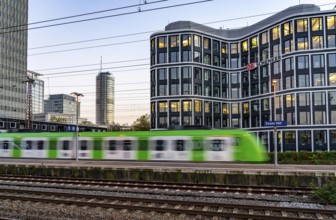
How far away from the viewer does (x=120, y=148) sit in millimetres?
31297

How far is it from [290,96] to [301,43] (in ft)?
32.9

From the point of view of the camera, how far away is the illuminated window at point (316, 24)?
62156 mm

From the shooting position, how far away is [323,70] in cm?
6122

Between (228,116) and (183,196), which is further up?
(228,116)

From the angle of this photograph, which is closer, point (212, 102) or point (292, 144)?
point (292, 144)

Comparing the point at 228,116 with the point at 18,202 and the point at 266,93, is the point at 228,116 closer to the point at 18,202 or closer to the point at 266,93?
the point at 266,93

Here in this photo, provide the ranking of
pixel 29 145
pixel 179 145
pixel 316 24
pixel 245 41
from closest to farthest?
pixel 179 145 → pixel 29 145 → pixel 316 24 → pixel 245 41

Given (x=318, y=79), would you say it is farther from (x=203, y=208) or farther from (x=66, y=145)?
(x=203, y=208)

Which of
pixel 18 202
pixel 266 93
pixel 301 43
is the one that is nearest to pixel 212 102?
pixel 266 93

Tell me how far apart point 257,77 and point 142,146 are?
48.7 metres

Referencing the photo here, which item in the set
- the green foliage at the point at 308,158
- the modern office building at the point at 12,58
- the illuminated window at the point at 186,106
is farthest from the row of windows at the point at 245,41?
the modern office building at the point at 12,58

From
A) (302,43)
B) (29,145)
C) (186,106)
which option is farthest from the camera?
(186,106)

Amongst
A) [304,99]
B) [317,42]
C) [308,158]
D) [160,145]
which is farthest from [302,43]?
[160,145]

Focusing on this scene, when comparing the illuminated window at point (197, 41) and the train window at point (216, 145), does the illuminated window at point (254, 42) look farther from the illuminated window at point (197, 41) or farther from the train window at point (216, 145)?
the train window at point (216, 145)
